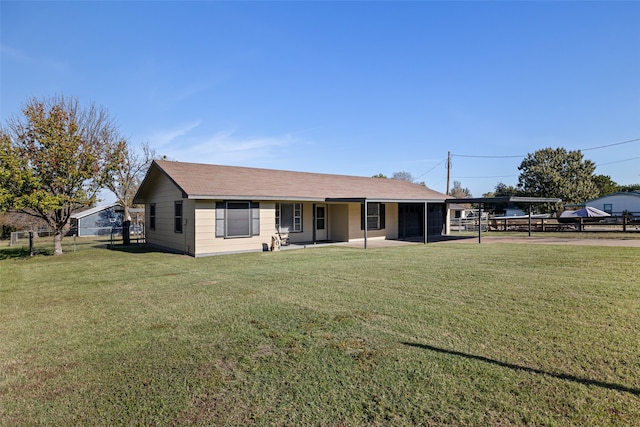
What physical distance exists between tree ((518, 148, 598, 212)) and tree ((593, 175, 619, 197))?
12255 mm

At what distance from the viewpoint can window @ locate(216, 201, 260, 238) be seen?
514 inches

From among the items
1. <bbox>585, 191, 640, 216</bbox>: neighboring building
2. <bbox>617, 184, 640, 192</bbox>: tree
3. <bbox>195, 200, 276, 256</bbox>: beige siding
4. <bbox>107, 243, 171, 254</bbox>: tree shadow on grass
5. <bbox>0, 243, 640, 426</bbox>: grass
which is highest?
<bbox>617, 184, 640, 192</bbox>: tree

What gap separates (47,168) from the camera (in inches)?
519

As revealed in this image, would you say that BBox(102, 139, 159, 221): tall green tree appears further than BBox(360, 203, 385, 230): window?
Yes

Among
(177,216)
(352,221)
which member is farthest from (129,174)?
(352,221)

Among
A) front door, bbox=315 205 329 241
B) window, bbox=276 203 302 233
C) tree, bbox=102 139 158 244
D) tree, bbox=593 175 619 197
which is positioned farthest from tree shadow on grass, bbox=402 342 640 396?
tree, bbox=593 175 619 197

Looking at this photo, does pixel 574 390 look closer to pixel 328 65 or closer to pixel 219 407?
pixel 219 407

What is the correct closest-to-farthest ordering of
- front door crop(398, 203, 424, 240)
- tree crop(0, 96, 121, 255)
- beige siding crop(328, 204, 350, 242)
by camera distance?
1. tree crop(0, 96, 121, 255)
2. beige siding crop(328, 204, 350, 242)
3. front door crop(398, 203, 424, 240)

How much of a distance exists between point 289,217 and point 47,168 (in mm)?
9653

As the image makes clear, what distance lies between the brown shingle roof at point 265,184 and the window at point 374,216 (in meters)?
0.72

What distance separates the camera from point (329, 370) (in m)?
3.38

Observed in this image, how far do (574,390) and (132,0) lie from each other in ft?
45.6

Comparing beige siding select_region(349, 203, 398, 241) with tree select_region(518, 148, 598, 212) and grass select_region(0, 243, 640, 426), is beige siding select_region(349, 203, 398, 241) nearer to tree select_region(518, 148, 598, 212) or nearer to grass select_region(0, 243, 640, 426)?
grass select_region(0, 243, 640, 426)

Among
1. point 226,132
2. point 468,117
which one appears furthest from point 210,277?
point 468,117
